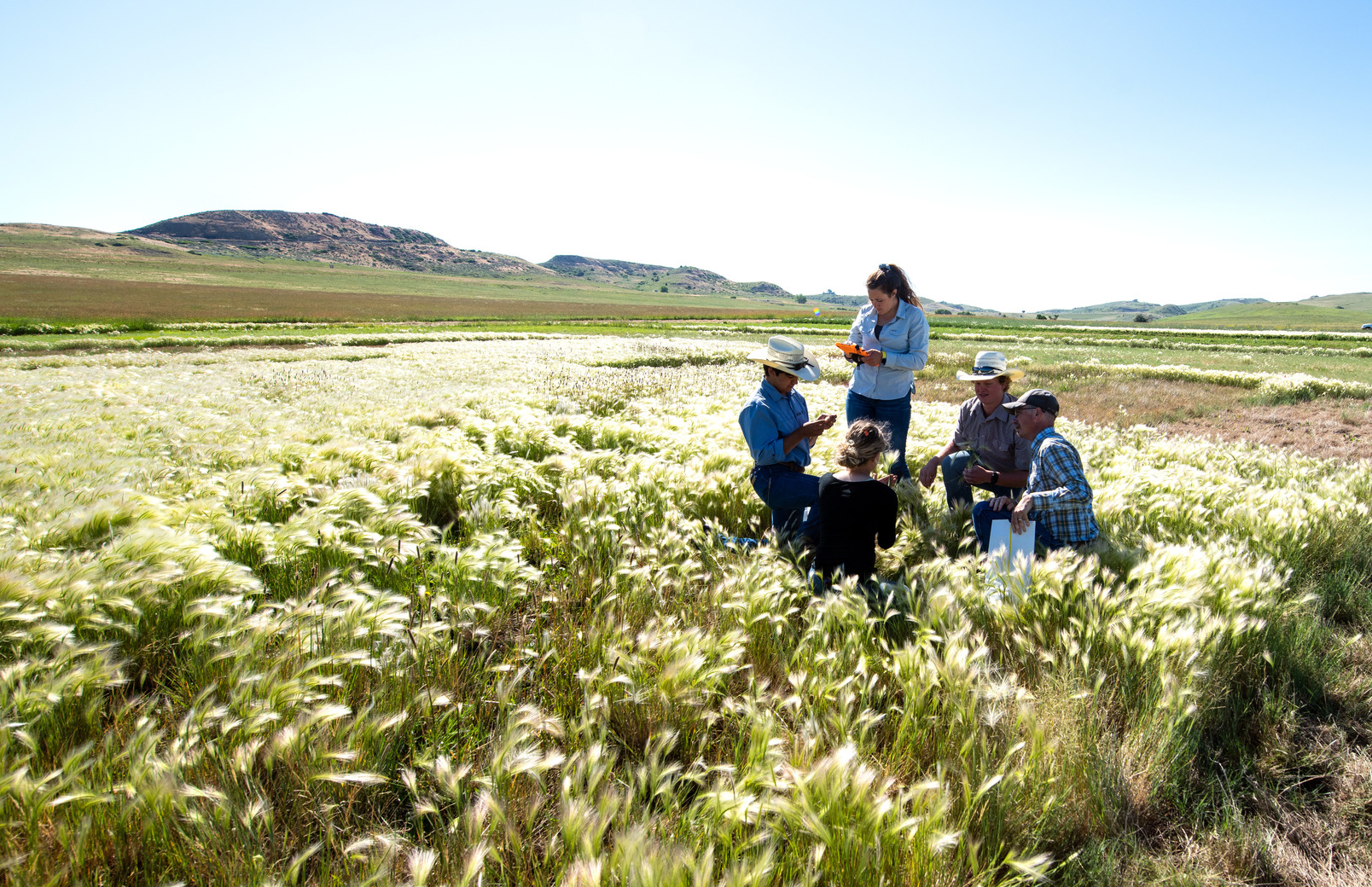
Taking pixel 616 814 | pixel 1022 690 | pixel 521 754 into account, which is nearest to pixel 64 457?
pixel 521 754

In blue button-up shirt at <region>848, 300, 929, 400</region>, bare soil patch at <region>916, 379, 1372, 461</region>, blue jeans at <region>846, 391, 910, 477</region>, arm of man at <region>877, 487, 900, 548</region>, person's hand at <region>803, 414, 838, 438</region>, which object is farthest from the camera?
bare soil patch at <region>916, 379, 1372, 461</region>

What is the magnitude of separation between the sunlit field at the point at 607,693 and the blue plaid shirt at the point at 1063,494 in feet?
1.16

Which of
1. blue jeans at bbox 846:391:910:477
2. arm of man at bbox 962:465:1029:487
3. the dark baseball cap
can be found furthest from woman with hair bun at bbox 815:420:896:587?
blue jeans at bbox 846:391:910:477

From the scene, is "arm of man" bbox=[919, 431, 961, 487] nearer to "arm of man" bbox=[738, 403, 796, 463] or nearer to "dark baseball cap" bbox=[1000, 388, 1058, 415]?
"dark baseball cap" bbox=[1000, 388, 1058, 415]

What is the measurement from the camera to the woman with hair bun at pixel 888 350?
6551mm

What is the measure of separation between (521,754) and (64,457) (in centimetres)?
566

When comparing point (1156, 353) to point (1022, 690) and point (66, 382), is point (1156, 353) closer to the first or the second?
point (1022, 690)

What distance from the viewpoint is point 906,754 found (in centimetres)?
246

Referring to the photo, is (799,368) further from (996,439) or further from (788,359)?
(996,439)

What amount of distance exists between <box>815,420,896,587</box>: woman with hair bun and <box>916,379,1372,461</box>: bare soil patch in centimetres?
983

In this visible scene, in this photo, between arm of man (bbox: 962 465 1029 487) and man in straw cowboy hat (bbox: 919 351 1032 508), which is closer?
arm of man (bbox: 962 465 1029 487)

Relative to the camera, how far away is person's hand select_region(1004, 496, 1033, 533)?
177 inches

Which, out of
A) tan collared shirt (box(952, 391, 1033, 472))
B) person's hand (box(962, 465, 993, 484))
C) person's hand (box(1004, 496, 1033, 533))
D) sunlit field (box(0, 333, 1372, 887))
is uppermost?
tan collared shirt (box(952, 391, 1033, 472))

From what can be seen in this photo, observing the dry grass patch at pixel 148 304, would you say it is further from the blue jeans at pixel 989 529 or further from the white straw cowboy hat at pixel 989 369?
the blue jeans at pixel 989 529
